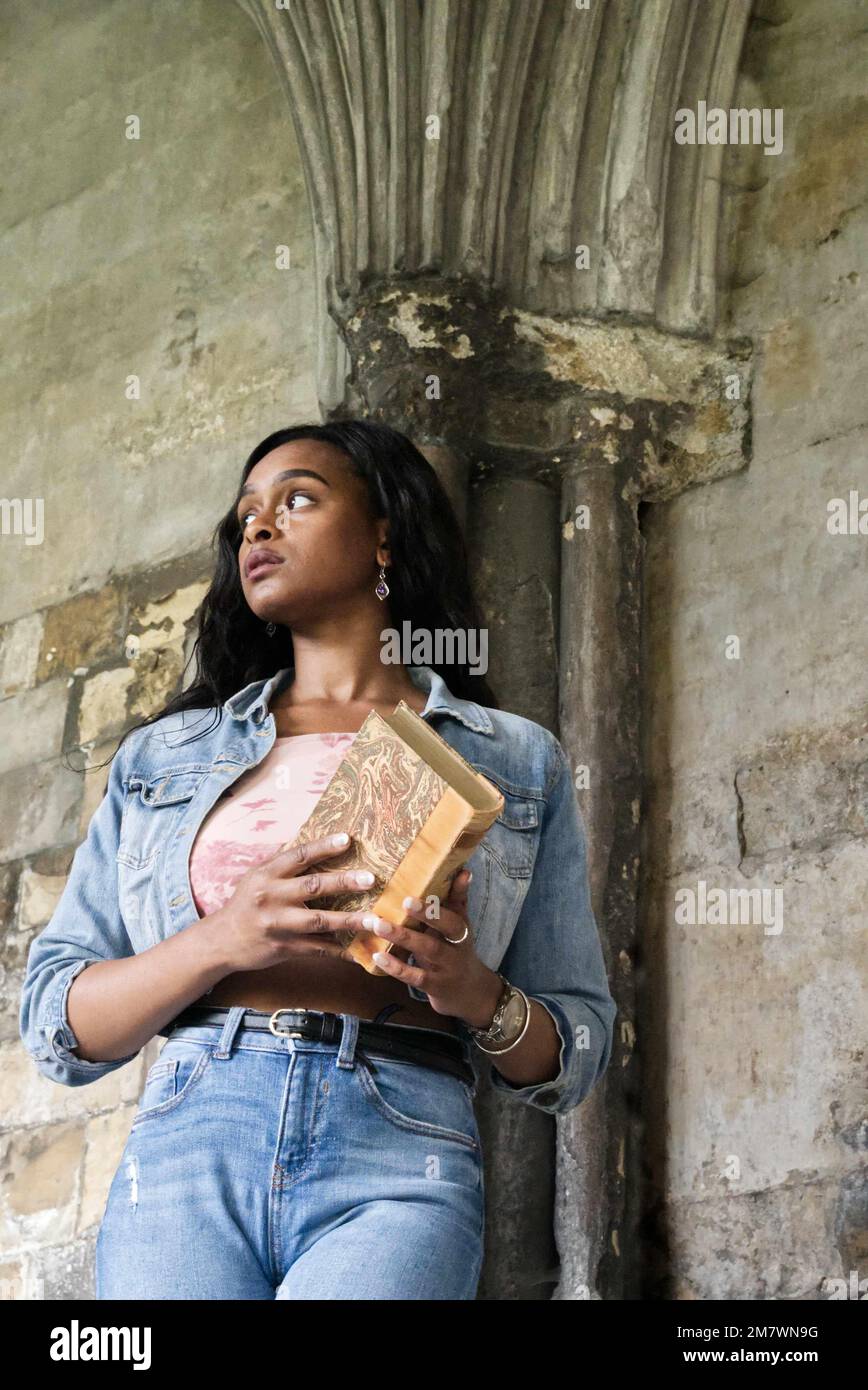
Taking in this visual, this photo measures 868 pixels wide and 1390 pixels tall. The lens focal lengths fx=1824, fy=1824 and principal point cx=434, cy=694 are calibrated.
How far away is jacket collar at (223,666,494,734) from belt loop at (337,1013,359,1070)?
1.48 feet

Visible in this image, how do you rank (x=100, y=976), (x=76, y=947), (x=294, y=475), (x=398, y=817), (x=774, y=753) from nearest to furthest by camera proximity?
(x=398, y=817) < (x=100, y=976) < (x=76, y=947) < (x=294, y=475) < (x=774, y=753)

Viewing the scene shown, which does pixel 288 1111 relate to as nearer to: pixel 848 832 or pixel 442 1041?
→ pixel 442 1041

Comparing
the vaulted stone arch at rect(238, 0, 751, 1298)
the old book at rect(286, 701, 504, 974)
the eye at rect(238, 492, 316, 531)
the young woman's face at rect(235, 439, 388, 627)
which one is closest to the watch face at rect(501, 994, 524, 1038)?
the old book at rect(286, 701, 504, 974)

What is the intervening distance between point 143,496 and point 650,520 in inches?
52.4

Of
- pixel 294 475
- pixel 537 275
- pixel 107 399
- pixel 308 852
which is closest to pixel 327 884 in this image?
pixel 308 852

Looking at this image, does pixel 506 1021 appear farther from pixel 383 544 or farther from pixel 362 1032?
pixel 383 544

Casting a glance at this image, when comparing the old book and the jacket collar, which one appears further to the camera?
the jacket collar

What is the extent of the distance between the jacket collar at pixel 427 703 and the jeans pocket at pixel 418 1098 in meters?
0.48

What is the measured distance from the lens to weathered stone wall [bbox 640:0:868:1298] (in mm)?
3002

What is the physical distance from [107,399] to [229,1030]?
114 inches

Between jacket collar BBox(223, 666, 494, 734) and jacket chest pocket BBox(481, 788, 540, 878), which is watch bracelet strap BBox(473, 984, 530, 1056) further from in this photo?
jacket collar BBox(223, 666, 494, 734)

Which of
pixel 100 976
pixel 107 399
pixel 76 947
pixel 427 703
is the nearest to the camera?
pixel 100 976

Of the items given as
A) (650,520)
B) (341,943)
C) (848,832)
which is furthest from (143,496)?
(341,943)

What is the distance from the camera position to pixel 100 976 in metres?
2.00
